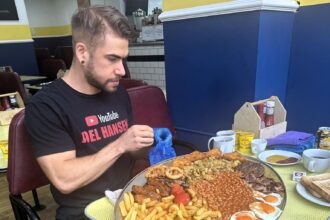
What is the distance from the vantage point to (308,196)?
0.94 meters

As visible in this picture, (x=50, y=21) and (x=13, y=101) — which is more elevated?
(x=50, y=21)

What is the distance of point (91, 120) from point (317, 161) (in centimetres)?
98

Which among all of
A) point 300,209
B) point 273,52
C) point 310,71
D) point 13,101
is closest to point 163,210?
point 300,209

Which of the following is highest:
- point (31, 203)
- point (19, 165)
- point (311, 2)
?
point (311, 2)

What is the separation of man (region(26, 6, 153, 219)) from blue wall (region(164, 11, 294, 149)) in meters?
0.85

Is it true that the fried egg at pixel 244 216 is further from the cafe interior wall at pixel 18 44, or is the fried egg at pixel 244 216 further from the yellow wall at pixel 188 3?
the cafe interior wall at pixel 18 44

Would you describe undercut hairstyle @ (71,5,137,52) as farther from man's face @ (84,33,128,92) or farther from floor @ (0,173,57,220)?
floor @ (0,173,57,220)

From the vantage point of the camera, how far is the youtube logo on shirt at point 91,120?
4.16 feet

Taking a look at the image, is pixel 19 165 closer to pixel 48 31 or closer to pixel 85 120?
pixel 85 120

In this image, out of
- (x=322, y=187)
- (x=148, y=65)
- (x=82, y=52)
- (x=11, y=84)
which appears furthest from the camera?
(x=148, y=65)

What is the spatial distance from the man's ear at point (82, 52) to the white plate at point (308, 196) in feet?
3.26

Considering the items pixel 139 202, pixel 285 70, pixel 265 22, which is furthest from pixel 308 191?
pixel 285 70

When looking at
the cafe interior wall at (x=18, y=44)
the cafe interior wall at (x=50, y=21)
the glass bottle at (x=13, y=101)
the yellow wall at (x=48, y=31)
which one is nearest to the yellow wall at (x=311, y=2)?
the glass bottle at (x=13, y=101)

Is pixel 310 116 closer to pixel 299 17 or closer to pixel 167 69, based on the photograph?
pixel 299 17
